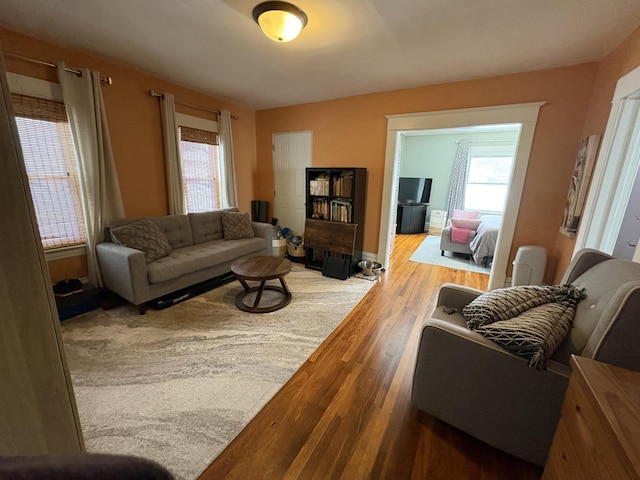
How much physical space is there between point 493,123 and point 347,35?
6.11ft

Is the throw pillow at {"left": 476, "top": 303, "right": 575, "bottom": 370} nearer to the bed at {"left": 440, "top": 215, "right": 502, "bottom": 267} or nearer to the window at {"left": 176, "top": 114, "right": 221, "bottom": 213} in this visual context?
the bed at {"left": 440, "top": 215, "right": 502, "bottom": 267}

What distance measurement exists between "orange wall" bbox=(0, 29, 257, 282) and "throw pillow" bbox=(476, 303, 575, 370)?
3.60m

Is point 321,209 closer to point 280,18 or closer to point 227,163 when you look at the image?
point 227,163

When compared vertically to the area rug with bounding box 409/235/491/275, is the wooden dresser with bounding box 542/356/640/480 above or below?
above

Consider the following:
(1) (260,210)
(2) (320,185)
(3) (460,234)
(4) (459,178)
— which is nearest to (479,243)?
(3) (460,234)

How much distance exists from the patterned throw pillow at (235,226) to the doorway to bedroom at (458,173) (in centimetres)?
286

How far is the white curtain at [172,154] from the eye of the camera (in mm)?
3139

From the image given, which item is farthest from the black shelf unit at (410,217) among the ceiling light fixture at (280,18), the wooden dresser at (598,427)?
the wooden dresser at (598,427)

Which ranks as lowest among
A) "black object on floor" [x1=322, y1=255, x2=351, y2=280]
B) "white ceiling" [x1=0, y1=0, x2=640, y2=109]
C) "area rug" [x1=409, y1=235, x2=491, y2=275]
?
"area rug" [x1=409, y1=235, x2=491, y2=275]

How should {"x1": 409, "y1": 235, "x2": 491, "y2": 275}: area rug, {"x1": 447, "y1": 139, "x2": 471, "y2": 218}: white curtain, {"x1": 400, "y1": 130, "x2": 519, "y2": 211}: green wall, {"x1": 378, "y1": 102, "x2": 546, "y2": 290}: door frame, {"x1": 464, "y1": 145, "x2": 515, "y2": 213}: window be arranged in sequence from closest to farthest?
{"x1": 378, "y1": 102, "x2": 546, "y2": 290}: door frame
{"x1": 409, "y1": 235, "x2": 491, "y2": 275}: area rug
{"x1": 464, "y1": 145, "x2": 515, "y2": 213}: window
{"x1": 447, "y1": 139, "x2": 471, "y2": 218}: white curtain
{"x1": 400, "y1": 130, "x2": 519, "y2": 211}: green wall

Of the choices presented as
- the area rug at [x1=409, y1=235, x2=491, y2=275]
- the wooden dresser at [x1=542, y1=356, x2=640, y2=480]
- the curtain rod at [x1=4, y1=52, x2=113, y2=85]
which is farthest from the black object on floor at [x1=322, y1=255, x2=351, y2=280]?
the curtain rod at [x1=4, y1=52, x2=113, y2=85]

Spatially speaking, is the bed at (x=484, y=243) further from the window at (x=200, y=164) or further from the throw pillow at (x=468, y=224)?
the window at (x=200, y=164)

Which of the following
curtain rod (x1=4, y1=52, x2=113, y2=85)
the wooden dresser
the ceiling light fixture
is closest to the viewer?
the wooden dresser

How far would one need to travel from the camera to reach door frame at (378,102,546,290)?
2.69 m
